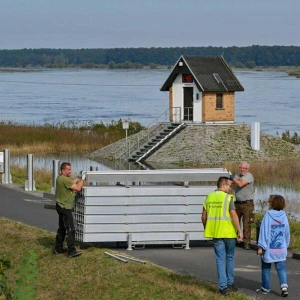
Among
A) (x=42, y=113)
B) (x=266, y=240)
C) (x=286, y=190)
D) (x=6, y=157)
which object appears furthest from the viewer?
(x=42, y=113)

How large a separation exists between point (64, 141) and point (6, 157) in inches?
1057

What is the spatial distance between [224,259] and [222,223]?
523 millimetres

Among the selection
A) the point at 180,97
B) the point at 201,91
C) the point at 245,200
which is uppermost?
the point at 201,91

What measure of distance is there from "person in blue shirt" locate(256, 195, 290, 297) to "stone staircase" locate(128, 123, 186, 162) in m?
37.4

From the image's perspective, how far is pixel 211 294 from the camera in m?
13.6

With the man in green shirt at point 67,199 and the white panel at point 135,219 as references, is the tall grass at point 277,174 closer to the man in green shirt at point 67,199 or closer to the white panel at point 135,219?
the white panel at point 135,219

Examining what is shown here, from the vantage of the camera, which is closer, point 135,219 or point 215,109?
point 135,219

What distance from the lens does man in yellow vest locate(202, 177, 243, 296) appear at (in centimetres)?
1346

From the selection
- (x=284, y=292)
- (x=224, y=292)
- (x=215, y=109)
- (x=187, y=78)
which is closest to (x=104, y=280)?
(x=224, y=292)

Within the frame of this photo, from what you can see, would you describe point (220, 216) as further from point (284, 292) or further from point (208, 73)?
point (208, 73)

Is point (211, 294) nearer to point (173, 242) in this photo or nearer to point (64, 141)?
point (173, 242)

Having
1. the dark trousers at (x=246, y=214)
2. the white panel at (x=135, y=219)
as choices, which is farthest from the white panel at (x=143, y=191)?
the dark trousers at (x=246, y=214)

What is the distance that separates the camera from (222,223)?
44.2ft

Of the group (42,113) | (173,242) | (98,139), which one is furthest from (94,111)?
(173,242)
